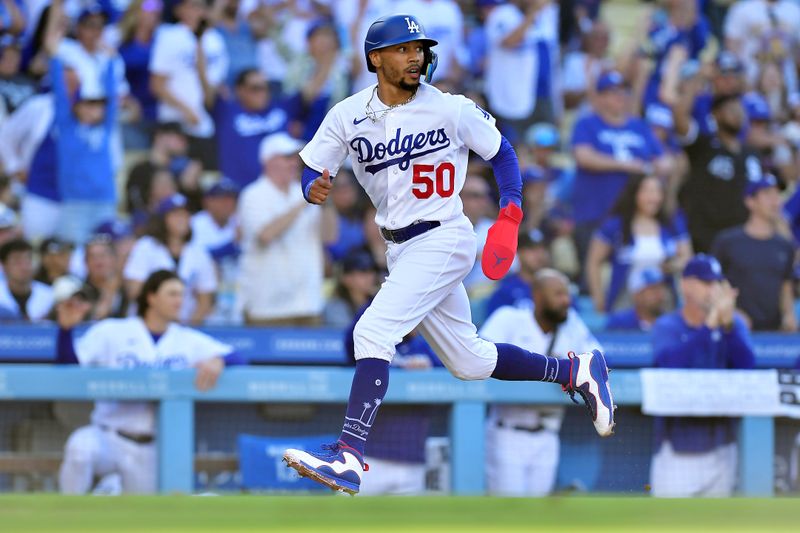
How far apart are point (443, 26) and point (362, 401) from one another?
5.99 metres

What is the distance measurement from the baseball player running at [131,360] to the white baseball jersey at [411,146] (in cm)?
261

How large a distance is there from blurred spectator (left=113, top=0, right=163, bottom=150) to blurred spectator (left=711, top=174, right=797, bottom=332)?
13.8 ft

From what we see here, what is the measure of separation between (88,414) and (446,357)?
9.48ft

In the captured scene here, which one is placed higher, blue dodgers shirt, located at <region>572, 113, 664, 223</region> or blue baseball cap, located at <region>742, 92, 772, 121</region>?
blue baseball cap, located at <region>742, 92, 772, 121</region>

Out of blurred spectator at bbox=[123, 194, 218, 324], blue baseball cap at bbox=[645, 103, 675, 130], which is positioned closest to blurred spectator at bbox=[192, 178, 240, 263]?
blurred spectator at bbox=[123, 194, 218, 324]

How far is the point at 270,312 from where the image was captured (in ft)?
28.6

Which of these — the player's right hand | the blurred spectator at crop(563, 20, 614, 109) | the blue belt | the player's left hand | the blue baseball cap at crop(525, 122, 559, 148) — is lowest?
the player's left hand

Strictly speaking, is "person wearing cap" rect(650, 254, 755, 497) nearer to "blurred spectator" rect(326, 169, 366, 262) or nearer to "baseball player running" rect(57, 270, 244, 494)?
"blurred spectator" rect(326, 169, 366, 262)

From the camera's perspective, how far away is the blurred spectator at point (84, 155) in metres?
9.38

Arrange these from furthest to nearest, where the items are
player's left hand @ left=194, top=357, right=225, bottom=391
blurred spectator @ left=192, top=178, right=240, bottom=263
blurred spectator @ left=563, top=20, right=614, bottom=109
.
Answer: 1. blurred spectator @ left=563, top=20, right=614, bottom=109
2. blurred spectator @ left=192, top=178, right=240, bottom=263
3. player's left hand @ left=194, top=357, right=225, bottom=391

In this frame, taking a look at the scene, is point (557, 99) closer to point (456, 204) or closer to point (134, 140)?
point (134, 140)

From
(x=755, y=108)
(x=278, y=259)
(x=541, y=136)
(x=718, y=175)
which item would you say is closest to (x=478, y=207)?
(x=541, y=136)

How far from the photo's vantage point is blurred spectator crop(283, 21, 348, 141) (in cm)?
1038

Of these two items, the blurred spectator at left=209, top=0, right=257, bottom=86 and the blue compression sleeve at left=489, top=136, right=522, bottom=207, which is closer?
the blue compression sleeve at left=489, top=136, right=522, bottom=207
